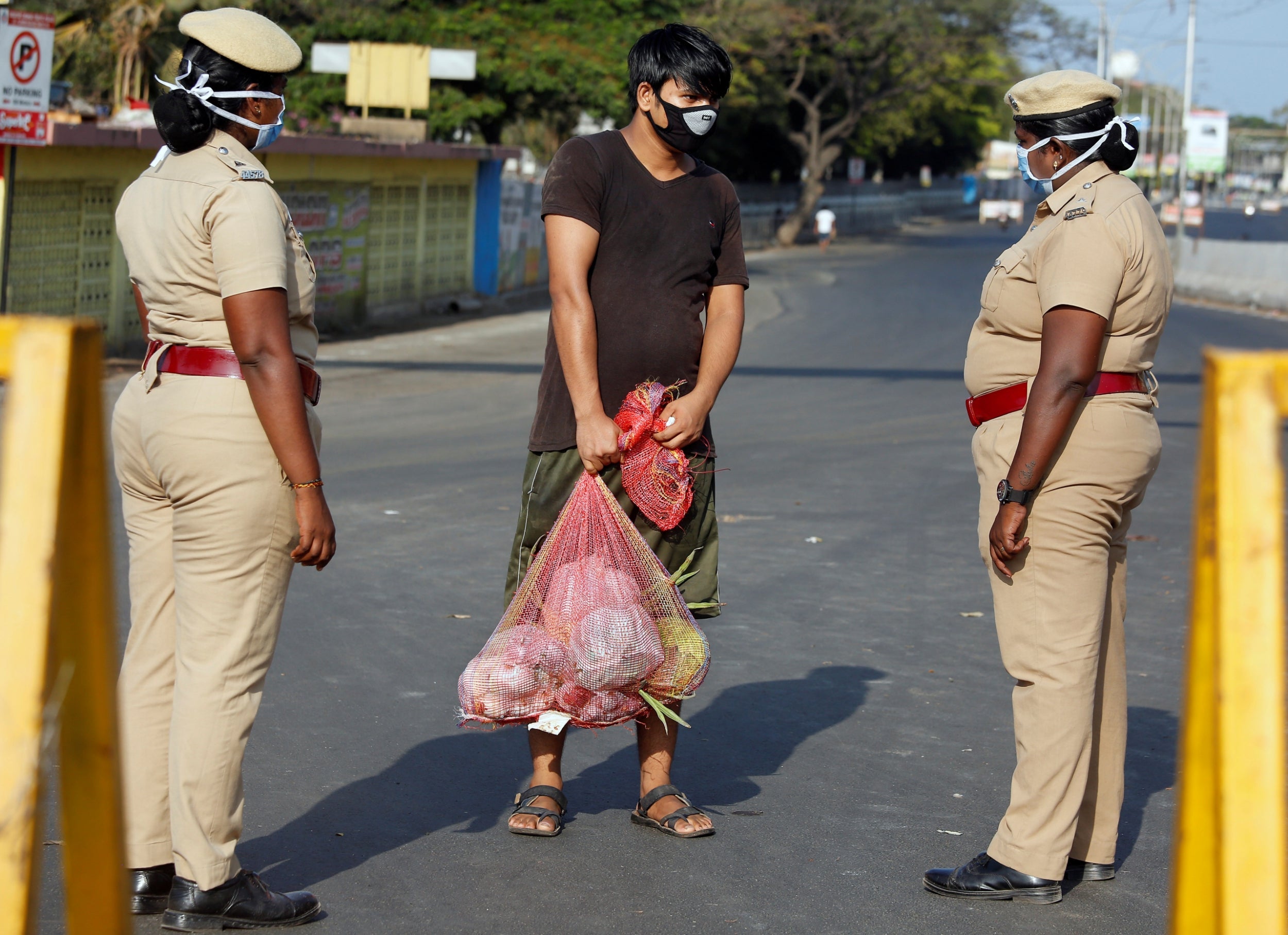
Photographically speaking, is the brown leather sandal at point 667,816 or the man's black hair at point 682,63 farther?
the brown leather sandal at point 667,816

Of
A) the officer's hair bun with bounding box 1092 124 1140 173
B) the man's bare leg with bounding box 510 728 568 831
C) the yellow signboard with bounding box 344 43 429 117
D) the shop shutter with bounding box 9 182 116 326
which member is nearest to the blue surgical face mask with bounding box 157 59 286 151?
the man's bare leg with bounding box 510 728 568 831

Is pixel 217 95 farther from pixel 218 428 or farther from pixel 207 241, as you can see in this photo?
pixel 218 428

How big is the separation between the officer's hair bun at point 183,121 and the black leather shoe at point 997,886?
2.42m

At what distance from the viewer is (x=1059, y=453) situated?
3389mm

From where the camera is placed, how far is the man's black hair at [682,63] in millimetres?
3629

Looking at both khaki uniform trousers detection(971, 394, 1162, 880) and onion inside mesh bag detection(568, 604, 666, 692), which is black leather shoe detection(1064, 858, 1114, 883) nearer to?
khaki uniform trousers detection(971, 394, 1162, 880)

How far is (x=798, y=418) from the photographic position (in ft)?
40.4

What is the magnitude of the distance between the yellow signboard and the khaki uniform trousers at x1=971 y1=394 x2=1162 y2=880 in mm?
22198

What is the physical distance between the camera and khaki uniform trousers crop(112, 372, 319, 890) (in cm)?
300

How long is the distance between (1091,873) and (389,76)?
23038 millimetres

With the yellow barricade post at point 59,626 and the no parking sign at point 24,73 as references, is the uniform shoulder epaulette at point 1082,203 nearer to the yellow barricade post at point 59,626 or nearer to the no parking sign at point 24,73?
the yellow barricade post at point 59,626

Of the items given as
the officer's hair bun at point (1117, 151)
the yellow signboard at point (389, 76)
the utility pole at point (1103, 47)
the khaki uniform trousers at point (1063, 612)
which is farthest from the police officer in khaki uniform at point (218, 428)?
the utility pole at point (1103, 47)

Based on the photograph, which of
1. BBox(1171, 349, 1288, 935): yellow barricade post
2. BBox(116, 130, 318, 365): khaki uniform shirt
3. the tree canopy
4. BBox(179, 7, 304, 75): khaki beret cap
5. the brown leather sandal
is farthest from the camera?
the tree canopy

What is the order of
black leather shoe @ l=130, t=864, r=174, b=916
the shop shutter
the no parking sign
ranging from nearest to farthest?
1. black leather shoe @ l=130, t=864, r=174, b=916
2. the no parking sign
3. the shop shutter
